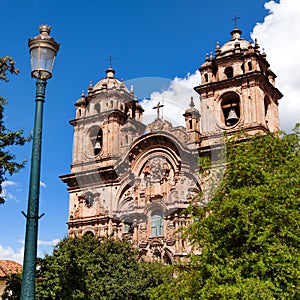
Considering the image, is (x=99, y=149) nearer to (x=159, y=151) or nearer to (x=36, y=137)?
(x=159, y=151)

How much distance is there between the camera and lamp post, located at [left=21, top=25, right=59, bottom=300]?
680cm

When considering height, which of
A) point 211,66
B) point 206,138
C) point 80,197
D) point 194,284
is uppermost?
point 211,66

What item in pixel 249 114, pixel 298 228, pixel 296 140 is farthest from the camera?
pixel 249 114

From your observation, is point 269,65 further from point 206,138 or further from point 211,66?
point 206,138

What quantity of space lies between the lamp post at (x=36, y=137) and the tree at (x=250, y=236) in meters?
7.05

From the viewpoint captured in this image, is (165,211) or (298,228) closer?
(298,228)

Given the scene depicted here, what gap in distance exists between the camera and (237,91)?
31219mm

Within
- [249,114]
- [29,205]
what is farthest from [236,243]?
[249,114]

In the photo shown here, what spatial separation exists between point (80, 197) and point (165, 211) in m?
6.69

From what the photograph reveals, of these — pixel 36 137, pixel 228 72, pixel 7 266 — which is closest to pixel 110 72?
pixel 228 72

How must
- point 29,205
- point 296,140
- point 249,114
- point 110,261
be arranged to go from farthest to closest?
point 249,114, point 110,261, point 296,140, point 29,205

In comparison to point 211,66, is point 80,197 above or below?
below

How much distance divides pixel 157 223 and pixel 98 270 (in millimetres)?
8423

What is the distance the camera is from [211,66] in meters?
32.8
